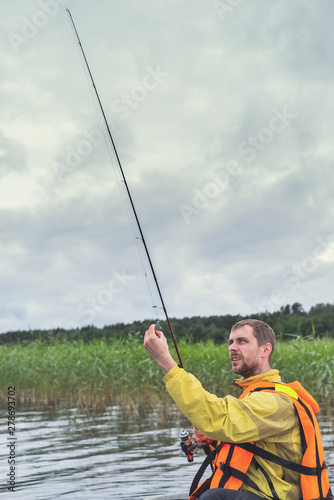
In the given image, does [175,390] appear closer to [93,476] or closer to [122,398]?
[93,476]

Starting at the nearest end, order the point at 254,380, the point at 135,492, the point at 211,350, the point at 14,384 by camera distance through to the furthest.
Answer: the point at 254,380, the point at 135,492, the point at 211,350, the point at 14,384

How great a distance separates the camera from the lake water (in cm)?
653

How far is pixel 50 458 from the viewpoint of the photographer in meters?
8.31

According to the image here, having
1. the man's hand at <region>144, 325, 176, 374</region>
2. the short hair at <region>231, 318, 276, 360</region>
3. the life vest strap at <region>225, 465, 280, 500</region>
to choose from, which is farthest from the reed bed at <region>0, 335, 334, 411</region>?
the man's hand at <region>144, 325, 176, 374</region>

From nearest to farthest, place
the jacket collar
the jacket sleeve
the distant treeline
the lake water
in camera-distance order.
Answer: the jacket sleeve < the jacket collar < the lake water < the distant treeline

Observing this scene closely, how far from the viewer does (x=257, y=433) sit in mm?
2713

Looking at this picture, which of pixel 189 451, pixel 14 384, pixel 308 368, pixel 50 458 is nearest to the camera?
pixel 189 451

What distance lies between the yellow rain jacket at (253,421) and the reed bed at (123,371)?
7.45 m

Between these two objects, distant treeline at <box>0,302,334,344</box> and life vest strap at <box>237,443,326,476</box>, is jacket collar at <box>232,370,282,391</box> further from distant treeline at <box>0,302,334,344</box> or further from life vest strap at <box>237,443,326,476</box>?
distant treeline at <box>0,302,334,344</box>

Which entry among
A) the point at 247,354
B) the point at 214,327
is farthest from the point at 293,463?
the point at 214,327

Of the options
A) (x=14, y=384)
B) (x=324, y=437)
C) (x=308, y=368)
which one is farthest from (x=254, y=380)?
(x=14, y=384)

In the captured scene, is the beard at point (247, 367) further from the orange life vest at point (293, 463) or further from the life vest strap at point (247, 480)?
the life vest strap at point (247, 480)

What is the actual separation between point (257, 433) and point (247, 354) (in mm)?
458

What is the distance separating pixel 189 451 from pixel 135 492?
3170 mm
